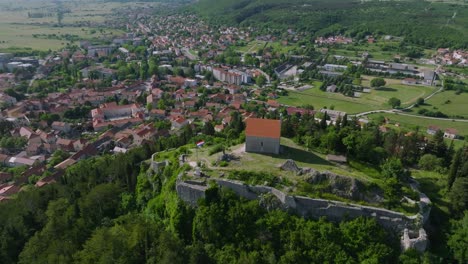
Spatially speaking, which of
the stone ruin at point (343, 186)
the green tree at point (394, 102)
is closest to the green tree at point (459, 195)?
the stone ruin at point (343, 186)

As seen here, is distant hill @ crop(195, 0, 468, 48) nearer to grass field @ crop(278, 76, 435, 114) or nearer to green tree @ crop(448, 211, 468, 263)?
grass field @ crop(278, 76, 435, 114)

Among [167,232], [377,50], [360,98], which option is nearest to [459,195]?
[167,232]

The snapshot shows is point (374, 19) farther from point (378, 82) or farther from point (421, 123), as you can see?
point (421, 123)

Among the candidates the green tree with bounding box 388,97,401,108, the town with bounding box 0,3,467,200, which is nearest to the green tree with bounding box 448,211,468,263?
the town with bounding box 0,3,467,200

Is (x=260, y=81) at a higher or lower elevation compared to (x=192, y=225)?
lower

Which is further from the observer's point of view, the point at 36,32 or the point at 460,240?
the point at 36,32

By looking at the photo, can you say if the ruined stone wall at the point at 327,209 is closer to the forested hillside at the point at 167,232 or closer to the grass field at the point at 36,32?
the forested hillside at the point at 167,232
